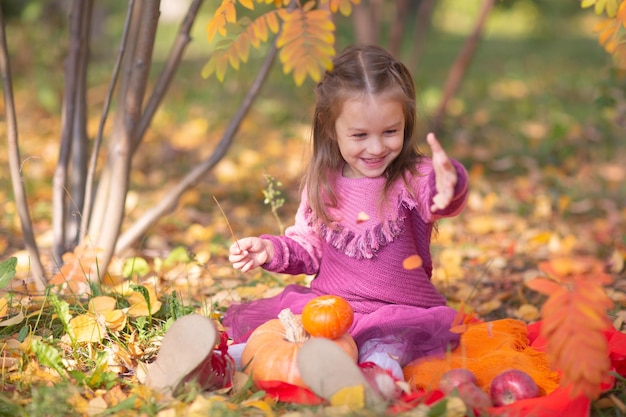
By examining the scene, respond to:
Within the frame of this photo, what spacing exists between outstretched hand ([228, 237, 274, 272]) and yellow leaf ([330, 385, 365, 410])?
1.98ft

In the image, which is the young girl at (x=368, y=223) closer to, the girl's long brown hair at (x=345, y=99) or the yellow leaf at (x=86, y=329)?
Answer: the girl's long brown hair at (x=345, y=99)

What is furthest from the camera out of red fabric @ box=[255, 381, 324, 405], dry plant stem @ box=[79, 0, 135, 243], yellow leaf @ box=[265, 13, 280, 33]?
dry plant stem @ box=[79, 0, 135, 243]

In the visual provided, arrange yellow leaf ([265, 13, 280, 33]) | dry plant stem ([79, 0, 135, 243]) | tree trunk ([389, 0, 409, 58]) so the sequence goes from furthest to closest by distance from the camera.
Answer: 1. tree trunk ([389, 0, 409, 58])
2. dry plant stem ([79, 0, 135, 243])
3. yellow leaf ([265, 13, 280, 33])

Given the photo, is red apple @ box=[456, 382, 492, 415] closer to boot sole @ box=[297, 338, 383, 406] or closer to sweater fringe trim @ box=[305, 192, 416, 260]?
boot sole @ box=[297, 338, 383, 406]

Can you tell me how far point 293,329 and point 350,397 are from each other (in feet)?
1.13

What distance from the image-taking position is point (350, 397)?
5.67 feet

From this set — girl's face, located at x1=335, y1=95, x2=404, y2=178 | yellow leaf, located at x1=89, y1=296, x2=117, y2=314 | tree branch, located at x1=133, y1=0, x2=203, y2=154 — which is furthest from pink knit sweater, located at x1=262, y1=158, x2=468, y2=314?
tree branch, located at x1=133, y1=0, x2=203, y2=154

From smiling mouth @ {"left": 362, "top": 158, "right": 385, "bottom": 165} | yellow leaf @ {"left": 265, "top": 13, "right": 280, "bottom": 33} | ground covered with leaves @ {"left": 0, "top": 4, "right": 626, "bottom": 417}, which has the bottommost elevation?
ground covered with leaves @ {"left": 0, "top": 4, "right": 626, "bottom": 417}

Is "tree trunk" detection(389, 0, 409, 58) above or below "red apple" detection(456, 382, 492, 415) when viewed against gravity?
above

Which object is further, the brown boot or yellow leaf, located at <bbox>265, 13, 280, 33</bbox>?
yellow leaf, located at <bbox>265, 13, 280, 33</bbox>

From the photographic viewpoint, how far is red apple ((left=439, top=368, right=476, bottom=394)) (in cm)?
187

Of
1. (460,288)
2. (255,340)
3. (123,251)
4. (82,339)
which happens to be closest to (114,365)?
(82,339)

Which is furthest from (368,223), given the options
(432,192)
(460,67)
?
(460,67)

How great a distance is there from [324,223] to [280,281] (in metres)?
0.69
